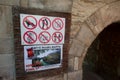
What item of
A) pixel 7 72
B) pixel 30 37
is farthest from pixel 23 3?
pixel 7 72

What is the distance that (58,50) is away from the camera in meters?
1.77

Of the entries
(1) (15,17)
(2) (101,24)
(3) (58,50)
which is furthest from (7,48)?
(2) (101,24)

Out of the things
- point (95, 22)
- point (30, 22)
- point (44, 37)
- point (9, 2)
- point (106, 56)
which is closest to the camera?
point (9, 2)

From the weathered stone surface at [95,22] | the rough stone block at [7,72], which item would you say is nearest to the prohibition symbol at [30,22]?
the rough stone block at [7,72]

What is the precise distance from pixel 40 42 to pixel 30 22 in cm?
27

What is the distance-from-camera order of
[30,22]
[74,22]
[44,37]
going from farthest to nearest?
[74,22] → [44,37] → [30,22]

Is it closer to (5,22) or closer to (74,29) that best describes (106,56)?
(74,29)

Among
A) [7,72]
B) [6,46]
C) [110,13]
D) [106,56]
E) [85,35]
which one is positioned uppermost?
[110,13]

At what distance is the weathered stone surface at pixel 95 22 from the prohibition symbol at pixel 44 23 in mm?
570

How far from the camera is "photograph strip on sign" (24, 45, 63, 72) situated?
1.59m

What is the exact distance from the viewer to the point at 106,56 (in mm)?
3590

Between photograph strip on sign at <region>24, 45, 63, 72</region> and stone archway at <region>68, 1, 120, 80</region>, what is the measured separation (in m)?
0.20

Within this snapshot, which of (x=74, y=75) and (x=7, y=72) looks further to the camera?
(x=74, y=75)

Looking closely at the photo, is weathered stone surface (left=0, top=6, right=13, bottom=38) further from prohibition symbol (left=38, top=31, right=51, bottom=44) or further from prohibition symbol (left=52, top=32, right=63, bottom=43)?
prohibition symbol (left=52, top=32, right=63, bottom=43)
